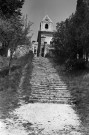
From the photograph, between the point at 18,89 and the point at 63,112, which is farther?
the point at 18,89

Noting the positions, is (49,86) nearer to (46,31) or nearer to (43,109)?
(43,109)

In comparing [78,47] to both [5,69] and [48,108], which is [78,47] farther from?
[48,108]

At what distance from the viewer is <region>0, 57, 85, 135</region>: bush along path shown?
9.06 meters

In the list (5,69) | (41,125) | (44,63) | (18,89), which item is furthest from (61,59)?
(41,125)

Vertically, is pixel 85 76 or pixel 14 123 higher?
pixel 85 76

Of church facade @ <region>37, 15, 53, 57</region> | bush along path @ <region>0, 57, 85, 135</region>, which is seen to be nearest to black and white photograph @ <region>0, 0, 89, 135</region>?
bush along path @ <region>0, 57, 85, 135</region>

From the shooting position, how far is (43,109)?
12.0m

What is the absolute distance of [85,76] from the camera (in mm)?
17875

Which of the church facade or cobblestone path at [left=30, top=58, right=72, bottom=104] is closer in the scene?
cobblestone path at [left=30, top=58, right=72, bottom=104]

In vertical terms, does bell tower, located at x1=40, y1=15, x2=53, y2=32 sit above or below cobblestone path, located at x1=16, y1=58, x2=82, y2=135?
above

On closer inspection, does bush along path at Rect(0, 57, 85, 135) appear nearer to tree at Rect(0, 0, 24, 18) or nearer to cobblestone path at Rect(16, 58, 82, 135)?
cobblestone path at Rect(16, 58, 82, 135)

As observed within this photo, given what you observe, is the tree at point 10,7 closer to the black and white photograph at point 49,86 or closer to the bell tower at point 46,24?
the black and white photograph at point 49,86

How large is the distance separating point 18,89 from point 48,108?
4.27 meters

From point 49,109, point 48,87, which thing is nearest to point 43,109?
point 49,109
